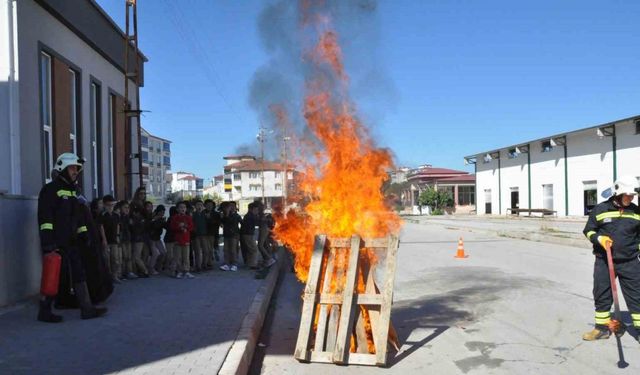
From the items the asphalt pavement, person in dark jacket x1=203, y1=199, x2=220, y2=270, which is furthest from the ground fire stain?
person in dark jacket x1=203, y1=199, x2=220, y2=270

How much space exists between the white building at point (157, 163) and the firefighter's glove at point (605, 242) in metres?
102

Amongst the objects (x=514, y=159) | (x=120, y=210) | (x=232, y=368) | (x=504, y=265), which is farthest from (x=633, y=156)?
(x=232, y=368)

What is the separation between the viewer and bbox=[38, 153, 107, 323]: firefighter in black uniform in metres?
6.04

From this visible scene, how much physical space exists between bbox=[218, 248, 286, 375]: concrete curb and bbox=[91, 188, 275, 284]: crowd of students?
2359 mm

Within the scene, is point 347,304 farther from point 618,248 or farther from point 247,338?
point 618,248

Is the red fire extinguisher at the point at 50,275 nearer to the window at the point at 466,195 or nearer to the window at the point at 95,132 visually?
the window at the point at 95,132

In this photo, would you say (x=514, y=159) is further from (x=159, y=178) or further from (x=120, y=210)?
(x=159, y=178)

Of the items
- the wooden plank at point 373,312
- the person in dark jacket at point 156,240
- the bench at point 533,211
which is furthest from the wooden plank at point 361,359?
the bench at point 533,211

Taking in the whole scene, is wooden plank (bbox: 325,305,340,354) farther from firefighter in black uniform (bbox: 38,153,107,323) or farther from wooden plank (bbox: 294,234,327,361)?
firefighter in black uniform (bbox: 38,153,107,323)

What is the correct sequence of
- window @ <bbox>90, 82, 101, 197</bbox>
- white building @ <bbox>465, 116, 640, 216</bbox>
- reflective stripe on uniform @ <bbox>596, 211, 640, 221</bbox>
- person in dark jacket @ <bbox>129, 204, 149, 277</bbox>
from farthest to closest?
white building @ <bbox>465, 116, 640, 216</bbox> < window @ <bbox>90, 82, 101, 197</bbox> < person in dark jacket @ <bbox>129, 204, 149, 277</bbox> < reflective stripe on uniform @ <bbox>596, 211, 640, 221</bbox>

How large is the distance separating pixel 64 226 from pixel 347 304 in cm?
344

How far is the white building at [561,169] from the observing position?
110 ft

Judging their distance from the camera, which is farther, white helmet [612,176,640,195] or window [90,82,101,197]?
window [90,82,101,197]

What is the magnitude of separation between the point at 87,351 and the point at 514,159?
47.2m
